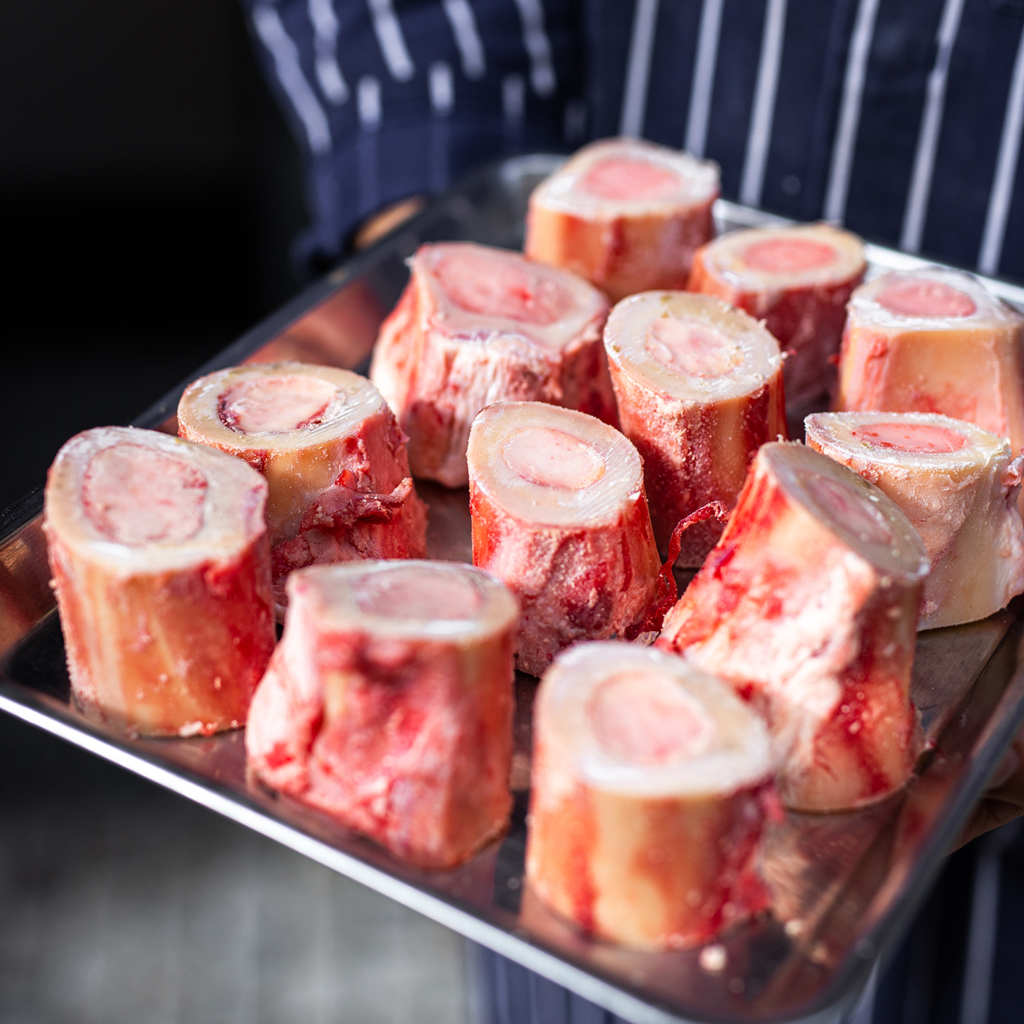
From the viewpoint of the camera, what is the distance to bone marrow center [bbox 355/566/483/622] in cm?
154

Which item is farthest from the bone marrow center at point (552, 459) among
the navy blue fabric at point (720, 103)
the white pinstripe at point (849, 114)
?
the white pinstripe at point (849, 114)

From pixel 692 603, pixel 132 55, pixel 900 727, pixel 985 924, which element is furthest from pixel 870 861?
pixel 132 55

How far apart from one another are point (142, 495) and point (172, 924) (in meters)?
2.45

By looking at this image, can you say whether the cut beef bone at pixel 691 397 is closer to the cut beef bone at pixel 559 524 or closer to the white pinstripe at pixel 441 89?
the cut beef bone at pixel 559 524

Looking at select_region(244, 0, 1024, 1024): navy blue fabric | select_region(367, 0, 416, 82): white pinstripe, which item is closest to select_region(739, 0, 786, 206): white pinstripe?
select_region(244, 0, 1024, 1024): navy blue fabric

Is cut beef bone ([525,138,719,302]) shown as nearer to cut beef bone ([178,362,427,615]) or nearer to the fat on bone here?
the fat on bone

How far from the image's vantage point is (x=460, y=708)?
1.53 metres

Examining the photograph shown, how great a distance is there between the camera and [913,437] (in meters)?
2.00

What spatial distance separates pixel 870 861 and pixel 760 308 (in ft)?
3.71

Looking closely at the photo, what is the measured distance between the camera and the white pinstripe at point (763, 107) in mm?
2984

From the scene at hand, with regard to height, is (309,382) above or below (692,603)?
above

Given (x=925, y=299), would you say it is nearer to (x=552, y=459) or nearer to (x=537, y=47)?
(x=552, y=459)

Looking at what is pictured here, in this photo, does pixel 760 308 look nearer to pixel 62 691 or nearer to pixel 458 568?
pixel 458 568

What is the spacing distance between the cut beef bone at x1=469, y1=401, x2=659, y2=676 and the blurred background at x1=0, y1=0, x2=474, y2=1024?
82.6 inches
